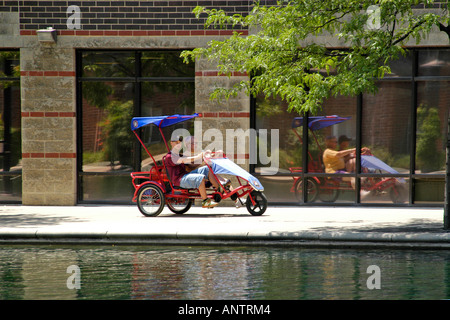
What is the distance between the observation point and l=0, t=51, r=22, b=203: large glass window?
16797 mm

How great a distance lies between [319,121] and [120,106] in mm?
4642

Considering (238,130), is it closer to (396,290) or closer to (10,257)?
(10,257)

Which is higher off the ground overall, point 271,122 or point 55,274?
point 271,122

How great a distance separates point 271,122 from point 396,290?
908 centimetres

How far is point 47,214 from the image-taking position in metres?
14.6

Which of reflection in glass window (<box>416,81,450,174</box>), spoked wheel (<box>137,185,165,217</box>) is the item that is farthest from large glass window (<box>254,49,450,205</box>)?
spoked wheel (<box>137,185,165,217</box>)

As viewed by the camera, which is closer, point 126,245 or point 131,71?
point 126,245

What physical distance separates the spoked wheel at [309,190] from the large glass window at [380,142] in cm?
2

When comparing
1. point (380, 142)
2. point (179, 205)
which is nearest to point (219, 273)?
point (179, 205)

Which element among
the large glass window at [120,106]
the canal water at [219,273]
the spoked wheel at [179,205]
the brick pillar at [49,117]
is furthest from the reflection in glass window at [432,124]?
the brick pillar at [49,117]

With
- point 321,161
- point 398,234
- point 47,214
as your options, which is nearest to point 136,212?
point 47,214

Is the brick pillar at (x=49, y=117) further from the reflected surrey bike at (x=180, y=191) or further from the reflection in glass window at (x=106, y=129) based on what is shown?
the reflected surrey bike at (x=180, y=191)

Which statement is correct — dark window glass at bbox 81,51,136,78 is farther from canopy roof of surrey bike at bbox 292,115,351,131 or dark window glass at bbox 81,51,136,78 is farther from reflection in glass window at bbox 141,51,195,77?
canopy roof of surrey bike at bbox 292,115,351,131

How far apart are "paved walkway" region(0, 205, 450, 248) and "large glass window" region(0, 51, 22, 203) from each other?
78.4 inches
